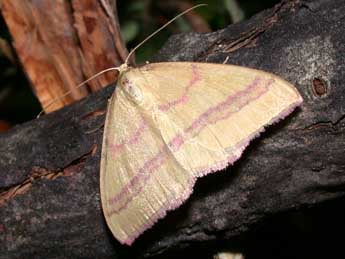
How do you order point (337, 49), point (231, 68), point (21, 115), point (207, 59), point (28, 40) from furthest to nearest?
1. point (21, 115)
2. point (28, 40)
3. point (207, 59)
4. point (231, 68)
5. point (337, 49)

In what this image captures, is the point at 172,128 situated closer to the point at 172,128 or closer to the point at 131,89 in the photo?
the point at 172,128

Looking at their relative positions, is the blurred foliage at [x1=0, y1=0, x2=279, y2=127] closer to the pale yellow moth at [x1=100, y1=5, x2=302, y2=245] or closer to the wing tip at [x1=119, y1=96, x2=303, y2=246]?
the pale yellow moth at [x1=100, y1=5, x2=302, y2=245]

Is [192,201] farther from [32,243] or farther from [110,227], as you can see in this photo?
[32,243]

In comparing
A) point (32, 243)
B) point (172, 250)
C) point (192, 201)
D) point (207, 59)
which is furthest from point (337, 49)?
point (32, 243)

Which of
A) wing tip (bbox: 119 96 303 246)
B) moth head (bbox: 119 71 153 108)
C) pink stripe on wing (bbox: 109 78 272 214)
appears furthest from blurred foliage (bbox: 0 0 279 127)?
wing tip (bbox: 119 96 303 246)

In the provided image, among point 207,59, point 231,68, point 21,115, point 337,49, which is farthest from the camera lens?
point 21,115

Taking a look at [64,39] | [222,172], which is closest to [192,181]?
[222,172]
